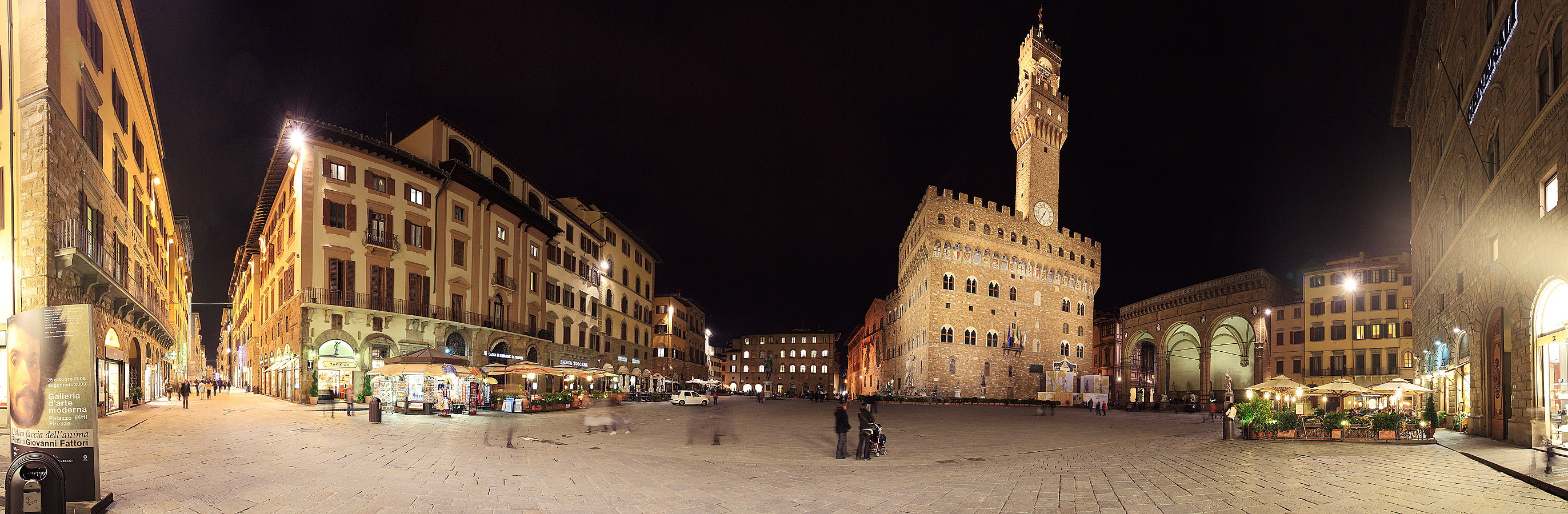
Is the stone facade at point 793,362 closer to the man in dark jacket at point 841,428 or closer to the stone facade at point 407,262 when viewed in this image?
the stone facade at point 407,262

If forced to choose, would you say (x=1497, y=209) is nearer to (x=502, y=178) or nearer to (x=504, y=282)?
(x=504, y=282)

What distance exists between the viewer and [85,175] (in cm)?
1872

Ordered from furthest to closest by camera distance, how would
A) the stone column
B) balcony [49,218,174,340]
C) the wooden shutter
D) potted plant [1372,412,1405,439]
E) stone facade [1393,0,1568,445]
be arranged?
the stone column < the wooden shutter < potted plant [1372,412,1405,439] < balcony [49,218,174,340] < stone facade [1393,0,1568,445]

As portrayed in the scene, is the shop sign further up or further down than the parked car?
further up

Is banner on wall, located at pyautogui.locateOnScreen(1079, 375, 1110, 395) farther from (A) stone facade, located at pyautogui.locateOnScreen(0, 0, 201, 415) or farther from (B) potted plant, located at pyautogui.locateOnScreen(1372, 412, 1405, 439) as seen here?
(A) stone facade, located at pyautogui.locateOnScreen(0, 0, 201, 415)

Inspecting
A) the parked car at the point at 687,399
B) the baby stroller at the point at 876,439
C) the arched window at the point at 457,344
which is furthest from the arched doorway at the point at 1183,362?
the baby stroller at the point at 876,439

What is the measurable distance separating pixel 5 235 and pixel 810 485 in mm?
17667

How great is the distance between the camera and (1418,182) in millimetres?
29016

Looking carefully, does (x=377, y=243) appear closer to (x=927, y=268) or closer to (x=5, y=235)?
(x=5, y=235)

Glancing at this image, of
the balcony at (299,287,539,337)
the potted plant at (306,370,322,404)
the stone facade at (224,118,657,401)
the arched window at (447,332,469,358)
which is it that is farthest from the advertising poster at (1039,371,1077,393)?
the potted plant at (306,370,322,404)

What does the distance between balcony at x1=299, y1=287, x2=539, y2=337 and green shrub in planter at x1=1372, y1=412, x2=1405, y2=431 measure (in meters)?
33.4

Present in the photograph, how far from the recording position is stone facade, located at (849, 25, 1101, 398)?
58188mm

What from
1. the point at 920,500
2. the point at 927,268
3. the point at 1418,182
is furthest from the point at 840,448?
the point at 927,268

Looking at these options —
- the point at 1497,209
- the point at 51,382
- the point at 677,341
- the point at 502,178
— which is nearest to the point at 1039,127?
the point at 677,341
